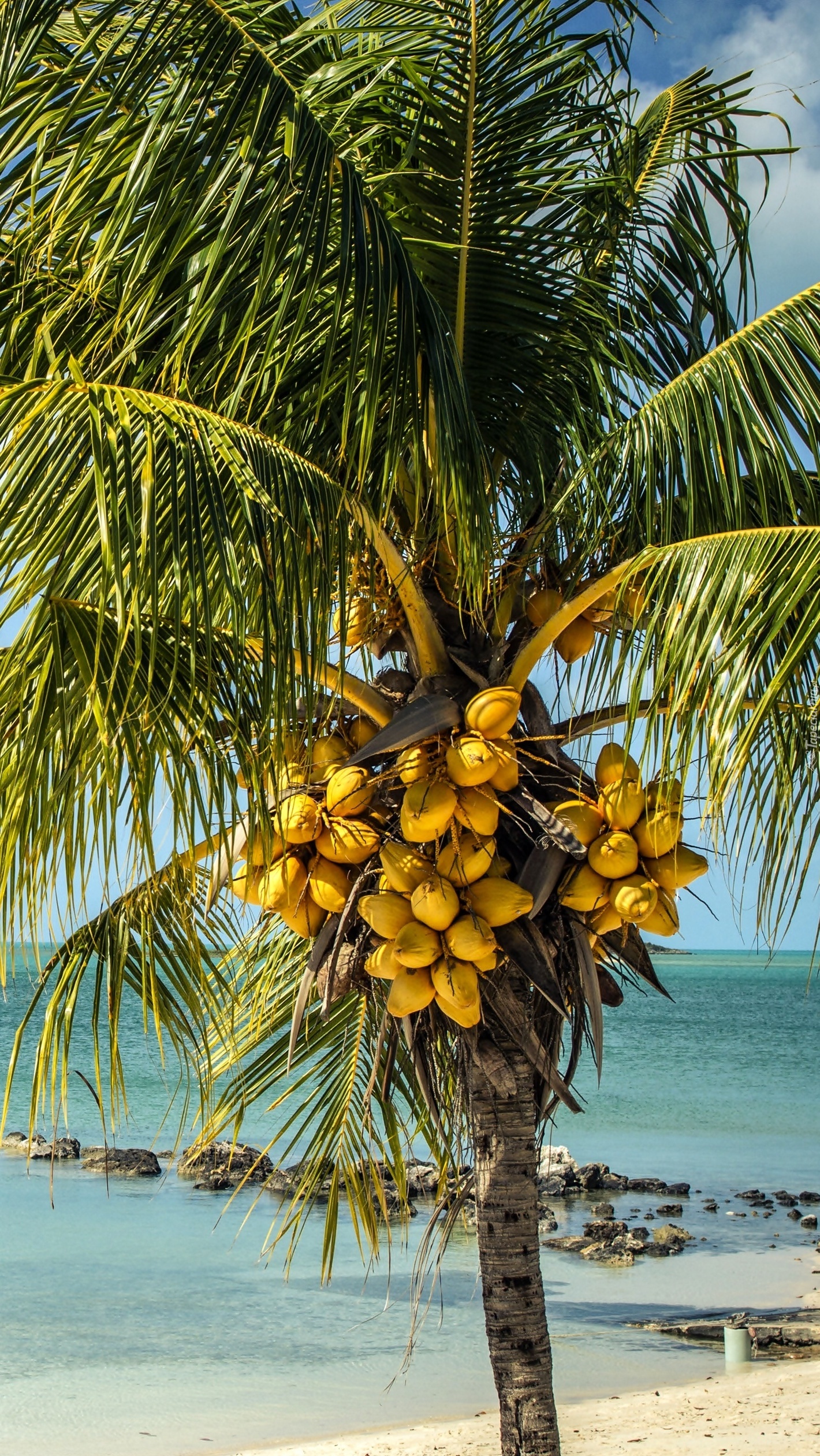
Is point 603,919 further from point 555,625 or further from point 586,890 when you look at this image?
point 555,625

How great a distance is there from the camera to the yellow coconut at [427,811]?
2953 millimetres

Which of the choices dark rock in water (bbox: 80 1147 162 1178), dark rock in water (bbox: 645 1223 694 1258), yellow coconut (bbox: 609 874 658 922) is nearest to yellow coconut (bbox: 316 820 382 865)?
yellow coconut (bbox: 609 874 658 922)

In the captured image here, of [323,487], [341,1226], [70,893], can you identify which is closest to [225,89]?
A: [323,487]

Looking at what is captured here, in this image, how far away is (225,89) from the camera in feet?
8.71

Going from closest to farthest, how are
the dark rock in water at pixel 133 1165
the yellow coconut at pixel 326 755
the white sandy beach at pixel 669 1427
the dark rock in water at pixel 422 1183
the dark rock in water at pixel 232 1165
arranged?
the yellow coconut at pixel 326 755 < the white sandy beach at pixel 669 1427 < the dark rock in water at pixel 422 1183 < the dark rock in water at pixel 232 1165 < the dark rock in water at pixel 133 1165

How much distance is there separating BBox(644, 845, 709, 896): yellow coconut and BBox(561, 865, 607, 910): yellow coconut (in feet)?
0.39

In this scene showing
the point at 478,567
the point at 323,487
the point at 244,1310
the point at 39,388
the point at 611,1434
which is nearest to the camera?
the point at 39,388

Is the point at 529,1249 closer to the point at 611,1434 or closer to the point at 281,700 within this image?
the point at 281,700

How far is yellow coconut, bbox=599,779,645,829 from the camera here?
10.2ft

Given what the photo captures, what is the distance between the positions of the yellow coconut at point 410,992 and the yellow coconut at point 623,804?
0.58 metres

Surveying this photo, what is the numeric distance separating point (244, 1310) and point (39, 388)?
35.1ft

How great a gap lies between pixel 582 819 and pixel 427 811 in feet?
1.40

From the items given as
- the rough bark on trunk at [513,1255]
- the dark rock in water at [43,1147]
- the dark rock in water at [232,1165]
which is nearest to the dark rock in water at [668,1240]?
the dark rock in water at [232,1165]

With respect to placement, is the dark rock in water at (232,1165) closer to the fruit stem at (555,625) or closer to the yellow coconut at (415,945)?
the fruit stem at (555,625)
